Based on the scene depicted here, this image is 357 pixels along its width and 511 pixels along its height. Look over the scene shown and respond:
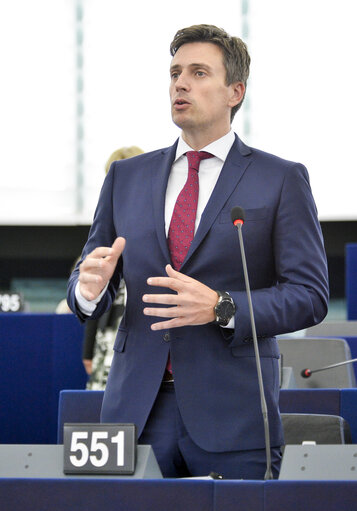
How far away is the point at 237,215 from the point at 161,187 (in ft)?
0.88

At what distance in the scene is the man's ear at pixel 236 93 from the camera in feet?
6.48

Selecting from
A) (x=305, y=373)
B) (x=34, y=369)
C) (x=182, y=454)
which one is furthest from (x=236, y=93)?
(x=34, y=369)

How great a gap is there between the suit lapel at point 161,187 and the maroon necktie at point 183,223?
27 mm

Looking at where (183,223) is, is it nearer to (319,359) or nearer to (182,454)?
(182,454)

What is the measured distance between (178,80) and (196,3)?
5968mm

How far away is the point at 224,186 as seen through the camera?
187 cm

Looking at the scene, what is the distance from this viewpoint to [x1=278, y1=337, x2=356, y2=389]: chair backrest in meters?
3.23

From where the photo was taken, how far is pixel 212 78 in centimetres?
193

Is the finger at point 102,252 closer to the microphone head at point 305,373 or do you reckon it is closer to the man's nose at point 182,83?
the man's nose at point 182,83

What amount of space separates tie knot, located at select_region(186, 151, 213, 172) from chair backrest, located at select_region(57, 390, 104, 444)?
865 millimetres

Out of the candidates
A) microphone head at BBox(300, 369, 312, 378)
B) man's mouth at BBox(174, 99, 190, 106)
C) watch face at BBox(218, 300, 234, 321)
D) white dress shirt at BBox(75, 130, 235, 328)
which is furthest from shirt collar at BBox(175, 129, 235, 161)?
microphone head at BBox(300, 369, 312, 378)

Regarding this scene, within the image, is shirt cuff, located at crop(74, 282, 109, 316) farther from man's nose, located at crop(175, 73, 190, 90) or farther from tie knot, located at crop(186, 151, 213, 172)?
man's nose, located at crop(175, 73, 190, 90)

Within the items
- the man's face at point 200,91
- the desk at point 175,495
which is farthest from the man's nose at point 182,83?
the desk at point 175,495

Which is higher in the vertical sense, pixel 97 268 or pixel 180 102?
pixel 180 102
